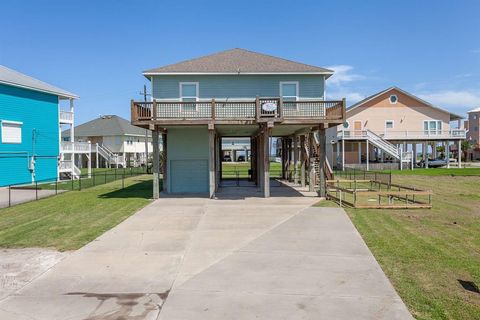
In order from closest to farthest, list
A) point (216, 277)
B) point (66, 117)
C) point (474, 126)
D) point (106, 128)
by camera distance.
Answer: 1. point (216, 277)
2. point (66, 117)
3. point (106, 128)
4. point (474, 126)

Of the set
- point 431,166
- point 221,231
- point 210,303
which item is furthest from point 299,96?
point 431,166

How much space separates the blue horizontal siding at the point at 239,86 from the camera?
71.4 feet

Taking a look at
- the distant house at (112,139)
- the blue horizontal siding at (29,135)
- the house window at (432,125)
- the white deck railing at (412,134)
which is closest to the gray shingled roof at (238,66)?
the blue horizontal siding at (29,135)

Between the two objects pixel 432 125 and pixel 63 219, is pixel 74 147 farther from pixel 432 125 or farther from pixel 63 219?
pixel 432 125

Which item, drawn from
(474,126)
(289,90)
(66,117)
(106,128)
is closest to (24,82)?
(66,117)

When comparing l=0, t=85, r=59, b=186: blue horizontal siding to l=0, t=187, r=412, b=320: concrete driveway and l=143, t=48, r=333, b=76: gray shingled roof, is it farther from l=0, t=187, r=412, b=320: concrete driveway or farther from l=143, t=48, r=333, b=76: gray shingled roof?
l=0, t=187, r=412, b=320: concrete driveway

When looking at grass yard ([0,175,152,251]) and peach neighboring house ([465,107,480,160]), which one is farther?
peach neighboring house ([465,107,480,160])

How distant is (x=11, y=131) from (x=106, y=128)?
33.0 meters

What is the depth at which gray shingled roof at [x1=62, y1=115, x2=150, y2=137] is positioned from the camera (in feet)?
194

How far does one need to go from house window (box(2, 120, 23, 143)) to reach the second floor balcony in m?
13.9

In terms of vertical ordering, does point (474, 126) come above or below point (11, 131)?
above

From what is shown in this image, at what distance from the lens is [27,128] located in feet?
95.3

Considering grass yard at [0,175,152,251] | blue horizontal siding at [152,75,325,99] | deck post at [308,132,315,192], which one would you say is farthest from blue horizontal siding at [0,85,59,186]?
deck post at [308,132,315,192]

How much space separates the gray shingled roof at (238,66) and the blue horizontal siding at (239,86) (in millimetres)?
373
